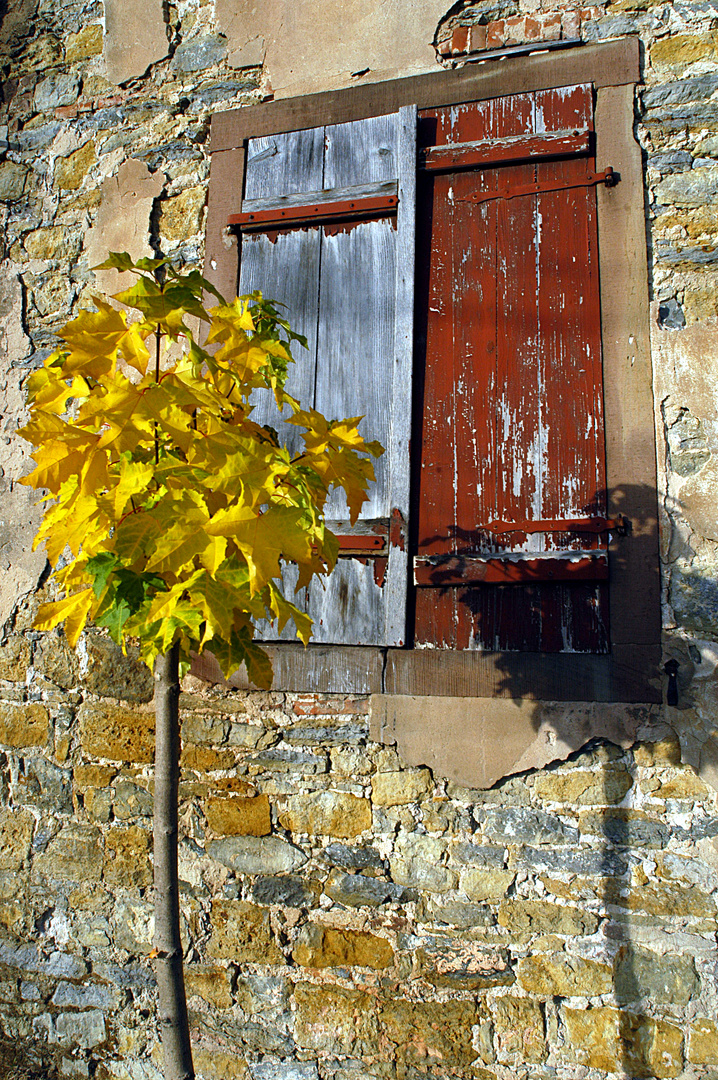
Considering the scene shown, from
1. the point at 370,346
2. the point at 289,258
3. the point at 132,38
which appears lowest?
the point at 370,346

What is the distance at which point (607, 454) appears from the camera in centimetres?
253

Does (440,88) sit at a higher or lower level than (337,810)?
higher

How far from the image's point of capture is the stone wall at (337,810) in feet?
7.55

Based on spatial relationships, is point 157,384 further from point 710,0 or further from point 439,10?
point 710,0

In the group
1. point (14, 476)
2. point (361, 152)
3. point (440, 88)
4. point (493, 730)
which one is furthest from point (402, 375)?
point (14, 476)

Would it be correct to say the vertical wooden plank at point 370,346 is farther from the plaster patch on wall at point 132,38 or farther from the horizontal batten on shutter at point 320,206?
the plaster patch on wall at point 132,38

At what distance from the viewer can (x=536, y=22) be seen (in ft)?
9.42

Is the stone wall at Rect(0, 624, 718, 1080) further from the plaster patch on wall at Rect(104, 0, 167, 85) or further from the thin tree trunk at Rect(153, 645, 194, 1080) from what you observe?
the plaster patch on wall at Rect(104, 0, 167, 85)

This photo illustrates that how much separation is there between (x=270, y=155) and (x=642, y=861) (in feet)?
9.50

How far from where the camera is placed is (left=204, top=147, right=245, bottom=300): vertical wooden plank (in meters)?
3.02

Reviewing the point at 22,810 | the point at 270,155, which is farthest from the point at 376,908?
the point at 270,155

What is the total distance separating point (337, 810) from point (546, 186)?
91.0 inches

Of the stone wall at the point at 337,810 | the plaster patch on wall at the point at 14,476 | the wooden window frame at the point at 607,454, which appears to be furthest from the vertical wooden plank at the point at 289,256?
the plaster patch on wall at the point at 14,476

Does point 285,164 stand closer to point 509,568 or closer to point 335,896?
A: point 509,568
